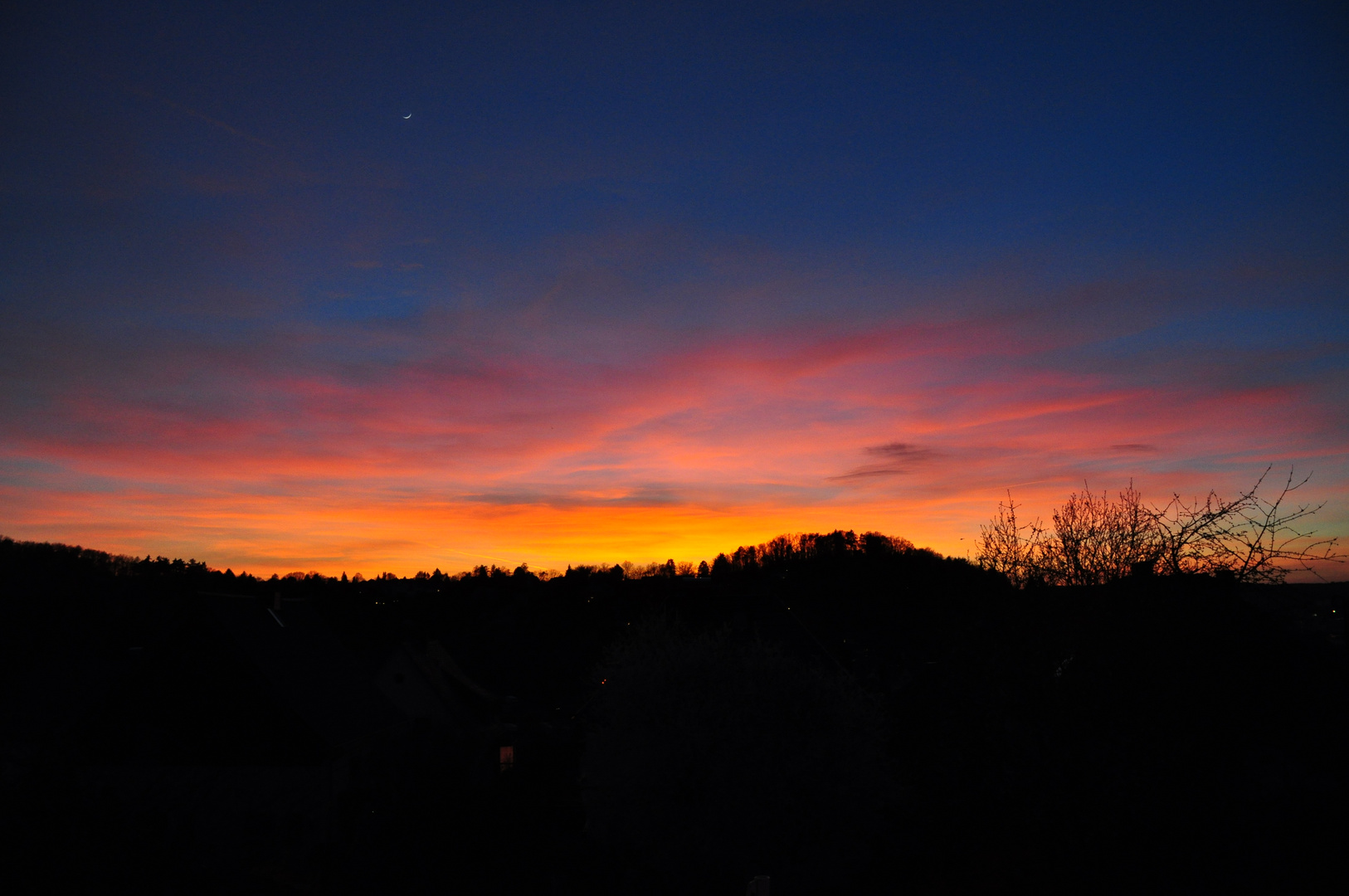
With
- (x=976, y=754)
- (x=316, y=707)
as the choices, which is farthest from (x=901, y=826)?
(x=316, y=707)

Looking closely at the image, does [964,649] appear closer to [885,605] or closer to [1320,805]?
[1320,805]

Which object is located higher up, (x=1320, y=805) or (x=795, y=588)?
(x=795, y=588)

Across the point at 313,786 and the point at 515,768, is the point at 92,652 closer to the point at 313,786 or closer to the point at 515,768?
the point at 313,786

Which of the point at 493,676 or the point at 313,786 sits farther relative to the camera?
the point at 493,676

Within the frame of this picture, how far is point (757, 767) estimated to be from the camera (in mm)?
20531

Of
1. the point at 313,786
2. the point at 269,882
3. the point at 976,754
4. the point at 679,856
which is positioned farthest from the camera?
the point at 313,786

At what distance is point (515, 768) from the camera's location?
47.7ft

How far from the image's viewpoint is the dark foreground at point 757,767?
30.5 ft

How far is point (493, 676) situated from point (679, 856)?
6177 centimetres

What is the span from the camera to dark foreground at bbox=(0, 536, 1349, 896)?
365 inches

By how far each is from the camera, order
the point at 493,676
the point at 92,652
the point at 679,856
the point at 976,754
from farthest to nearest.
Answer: the point at 493,676, the point at 92,652, the point at 679,856, the point at 976,754

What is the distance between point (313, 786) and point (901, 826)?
19425mm

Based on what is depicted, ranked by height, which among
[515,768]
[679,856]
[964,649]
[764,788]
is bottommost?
[679,856]

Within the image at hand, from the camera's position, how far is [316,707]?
29.4m
